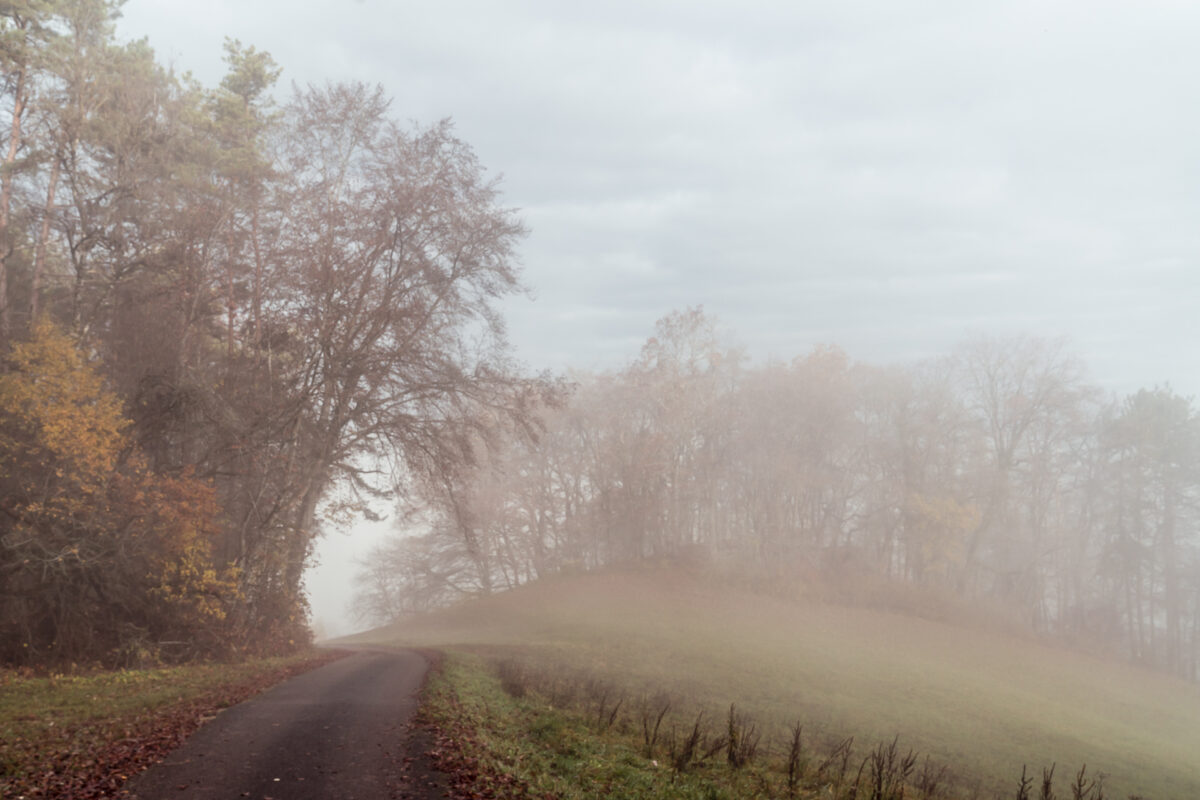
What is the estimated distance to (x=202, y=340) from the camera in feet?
77.0

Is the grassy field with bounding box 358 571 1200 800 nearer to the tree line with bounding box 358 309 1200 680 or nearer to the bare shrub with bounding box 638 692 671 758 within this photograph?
the bare shrub with bounding box 638 692 671 758

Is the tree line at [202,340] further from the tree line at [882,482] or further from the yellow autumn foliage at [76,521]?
the tree line at [882,482]

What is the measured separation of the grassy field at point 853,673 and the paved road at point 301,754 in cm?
451

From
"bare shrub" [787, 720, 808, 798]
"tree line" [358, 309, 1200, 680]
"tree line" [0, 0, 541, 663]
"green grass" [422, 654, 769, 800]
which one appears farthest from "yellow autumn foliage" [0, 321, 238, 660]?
"tree line" [358, 309, 1200, 680]

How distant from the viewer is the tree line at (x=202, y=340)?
17.3 metres

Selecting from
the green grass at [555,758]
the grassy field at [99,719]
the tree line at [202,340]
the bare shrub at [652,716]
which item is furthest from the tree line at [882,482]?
the green grass at [555,758]

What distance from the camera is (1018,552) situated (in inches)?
2048

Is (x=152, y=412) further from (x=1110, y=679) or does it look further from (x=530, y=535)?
(x=1110, y=679)

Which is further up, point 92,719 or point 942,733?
A: point 92,719

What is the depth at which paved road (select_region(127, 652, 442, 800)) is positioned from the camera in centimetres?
808

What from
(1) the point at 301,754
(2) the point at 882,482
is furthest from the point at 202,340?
(2) the point at 882,482

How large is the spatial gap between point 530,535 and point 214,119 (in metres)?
36.6

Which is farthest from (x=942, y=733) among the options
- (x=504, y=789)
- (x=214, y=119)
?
(x=214, y=119)

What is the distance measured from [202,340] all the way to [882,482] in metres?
45.6
